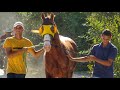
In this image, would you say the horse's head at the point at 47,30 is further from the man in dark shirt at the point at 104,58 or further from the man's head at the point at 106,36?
the man's head at the point at 106,36

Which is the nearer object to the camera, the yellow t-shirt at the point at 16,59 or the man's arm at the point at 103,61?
the man's arm at the point at 103,61

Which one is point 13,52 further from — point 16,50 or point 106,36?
point 106,36

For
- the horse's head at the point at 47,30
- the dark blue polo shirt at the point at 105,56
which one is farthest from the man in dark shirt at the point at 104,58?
the horse's head at the point at 47,30

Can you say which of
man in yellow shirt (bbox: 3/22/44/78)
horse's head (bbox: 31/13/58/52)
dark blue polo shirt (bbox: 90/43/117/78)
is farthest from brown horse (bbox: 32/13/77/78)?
dark blue polo shirt (bbox: 90/43/117/78)

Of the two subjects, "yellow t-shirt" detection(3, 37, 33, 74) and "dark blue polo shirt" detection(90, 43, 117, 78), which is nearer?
"dark blue polo shirt" detection(90, 43, 117, 78)

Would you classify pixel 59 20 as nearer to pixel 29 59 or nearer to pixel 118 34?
pixel 29 59

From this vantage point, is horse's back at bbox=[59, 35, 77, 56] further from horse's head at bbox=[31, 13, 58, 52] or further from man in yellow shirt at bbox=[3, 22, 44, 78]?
man in yellow shirt at bbox=[3, 22, 44, 78]

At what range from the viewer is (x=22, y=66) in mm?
5629

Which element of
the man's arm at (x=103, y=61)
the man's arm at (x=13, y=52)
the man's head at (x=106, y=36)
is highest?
the man's head at (x=106, y=36)

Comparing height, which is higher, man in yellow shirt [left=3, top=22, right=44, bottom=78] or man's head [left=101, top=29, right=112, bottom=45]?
man's head [left=101, top=29, right=112, bottom=45]
